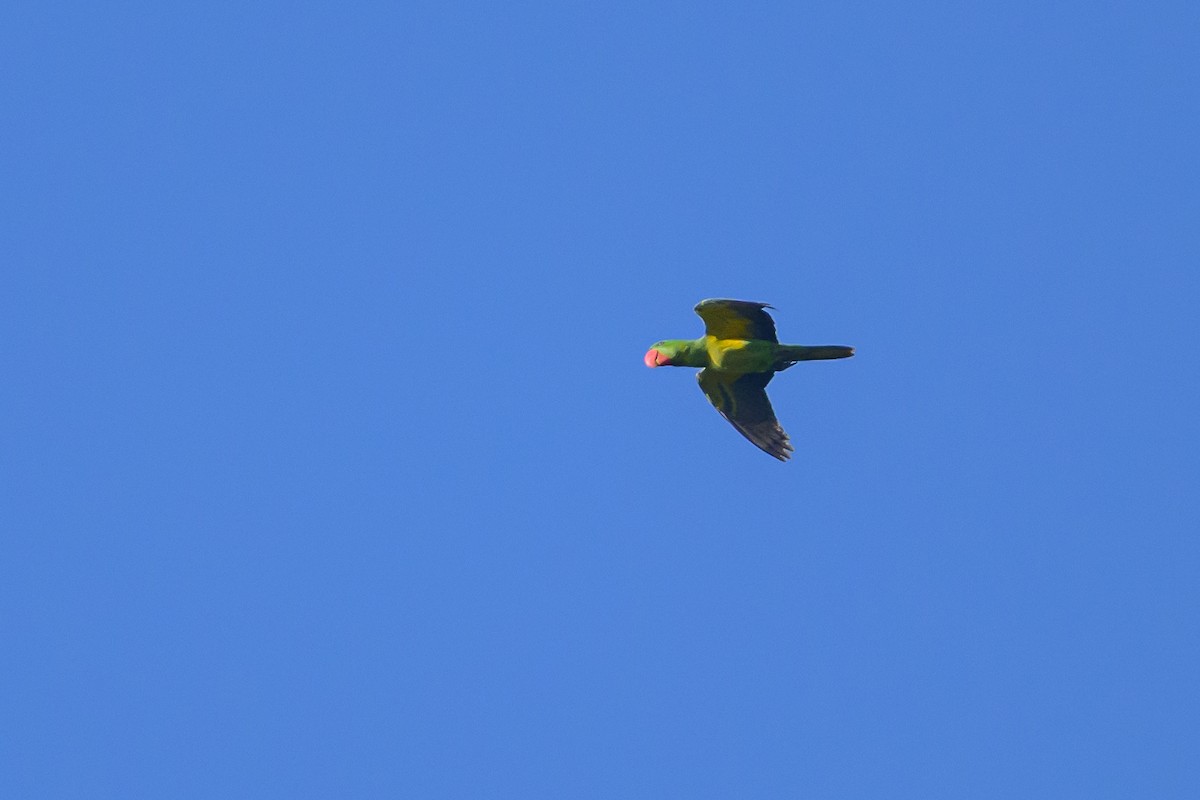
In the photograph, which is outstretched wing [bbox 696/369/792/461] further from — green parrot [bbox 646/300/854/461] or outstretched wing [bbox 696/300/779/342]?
outstretched wing [bbox 696/300/779/342]

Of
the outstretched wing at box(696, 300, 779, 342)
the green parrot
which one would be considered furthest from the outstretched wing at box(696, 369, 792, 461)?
the outstretched wing at box(696, 300, 779, 342)

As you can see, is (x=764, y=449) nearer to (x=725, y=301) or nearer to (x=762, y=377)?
(x=762, y=377)

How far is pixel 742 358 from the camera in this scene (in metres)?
29.7

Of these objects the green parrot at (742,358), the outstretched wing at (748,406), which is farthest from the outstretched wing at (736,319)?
the outstretched wing at (748,406)

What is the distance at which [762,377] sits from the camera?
100 ft

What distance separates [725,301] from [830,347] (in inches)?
70.9

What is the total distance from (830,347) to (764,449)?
9.15 feet

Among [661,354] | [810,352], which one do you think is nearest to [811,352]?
[810,352]

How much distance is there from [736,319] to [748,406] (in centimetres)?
212

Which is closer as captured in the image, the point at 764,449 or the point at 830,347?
the point at 830,347

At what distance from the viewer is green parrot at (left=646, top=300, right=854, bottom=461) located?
29.1 metres

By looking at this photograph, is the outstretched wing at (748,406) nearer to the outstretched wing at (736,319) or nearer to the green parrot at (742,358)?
the green parrot at (742,358)

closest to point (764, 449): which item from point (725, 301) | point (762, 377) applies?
point (762, 377)

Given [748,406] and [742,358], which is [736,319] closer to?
[742,358]
